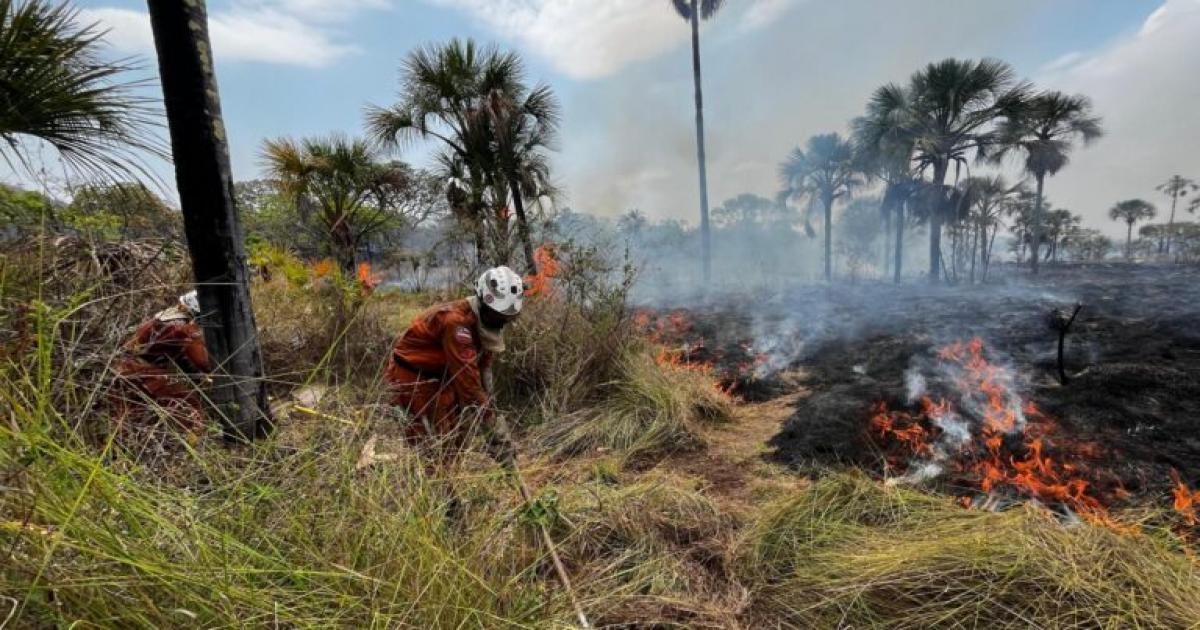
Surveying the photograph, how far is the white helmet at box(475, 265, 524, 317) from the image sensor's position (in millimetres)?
2949

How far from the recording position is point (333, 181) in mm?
10828

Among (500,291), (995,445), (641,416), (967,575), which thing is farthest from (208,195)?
(995,445)

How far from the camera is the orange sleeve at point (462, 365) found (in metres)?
2.87

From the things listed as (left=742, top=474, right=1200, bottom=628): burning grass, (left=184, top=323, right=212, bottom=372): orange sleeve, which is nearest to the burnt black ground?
(left=742, top=474, right=1200, bottom=628): burning grass

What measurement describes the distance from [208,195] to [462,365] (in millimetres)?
1409

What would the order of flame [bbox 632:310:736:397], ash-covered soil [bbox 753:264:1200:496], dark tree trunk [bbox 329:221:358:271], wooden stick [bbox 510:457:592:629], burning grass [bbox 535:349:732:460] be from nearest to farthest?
wooden stick [bbox 510:457:592:629]
ash-covered soil [bbox 753:264:1200:496]
burning grass [bbox 535:349:732:460]
flame [bbox 632:310:736:397]
dark tree trunk [bbox 329:221:358:271]

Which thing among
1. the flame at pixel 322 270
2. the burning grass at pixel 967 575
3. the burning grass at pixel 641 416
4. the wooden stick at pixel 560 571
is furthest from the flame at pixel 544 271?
the burning grass at pixel 967 575

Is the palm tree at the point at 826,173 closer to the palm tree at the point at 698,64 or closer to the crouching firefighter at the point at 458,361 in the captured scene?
the palm tree at the point at 698,64

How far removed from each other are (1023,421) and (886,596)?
3.49 metres

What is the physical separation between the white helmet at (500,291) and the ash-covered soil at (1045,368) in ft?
9.05

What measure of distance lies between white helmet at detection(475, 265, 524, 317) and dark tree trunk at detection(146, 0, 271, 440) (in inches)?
46.0

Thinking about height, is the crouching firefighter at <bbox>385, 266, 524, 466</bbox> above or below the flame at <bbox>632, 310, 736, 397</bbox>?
above

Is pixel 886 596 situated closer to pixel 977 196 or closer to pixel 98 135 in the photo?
pixel 98 135

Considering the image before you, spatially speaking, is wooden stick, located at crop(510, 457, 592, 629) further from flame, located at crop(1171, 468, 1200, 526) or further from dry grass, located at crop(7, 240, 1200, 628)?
flame, located at crop(1171, 468, 1200, 526)
